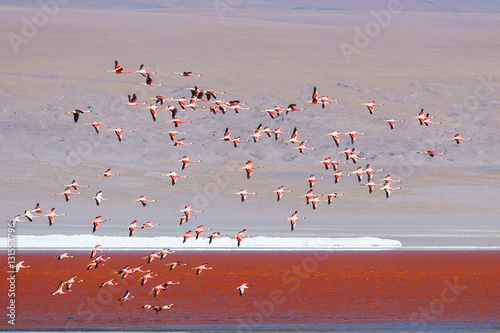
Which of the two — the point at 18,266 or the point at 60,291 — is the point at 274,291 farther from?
the point at 18,266

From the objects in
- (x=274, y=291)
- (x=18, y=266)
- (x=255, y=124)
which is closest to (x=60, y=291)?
(x=18, y=266)

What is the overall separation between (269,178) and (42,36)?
53556 millimetres

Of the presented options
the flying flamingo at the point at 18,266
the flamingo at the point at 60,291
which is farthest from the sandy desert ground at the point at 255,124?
the flamingo at the point at 60,291

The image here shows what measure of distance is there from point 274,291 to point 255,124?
183 ft

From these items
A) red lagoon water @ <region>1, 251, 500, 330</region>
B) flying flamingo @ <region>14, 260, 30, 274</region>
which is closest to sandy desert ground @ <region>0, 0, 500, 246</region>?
red lagoon water @ <region>1, 251, 500, 330</region>

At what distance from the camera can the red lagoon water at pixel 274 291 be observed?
126 ft

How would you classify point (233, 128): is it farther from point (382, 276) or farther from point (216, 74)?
point (382, 276)

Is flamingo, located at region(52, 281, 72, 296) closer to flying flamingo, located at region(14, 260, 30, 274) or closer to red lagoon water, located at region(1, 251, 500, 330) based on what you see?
red lagoon water, located at region(1, 251, 500, 330)

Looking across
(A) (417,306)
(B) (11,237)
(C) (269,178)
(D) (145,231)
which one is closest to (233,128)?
(C) (269,178)

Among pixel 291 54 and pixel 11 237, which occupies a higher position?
pixel 291 54

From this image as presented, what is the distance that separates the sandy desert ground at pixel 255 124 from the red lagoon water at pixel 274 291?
8326mm

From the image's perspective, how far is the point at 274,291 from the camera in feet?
155

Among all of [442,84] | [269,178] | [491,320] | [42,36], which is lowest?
[491,320]

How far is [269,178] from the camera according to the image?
89.6 metres
